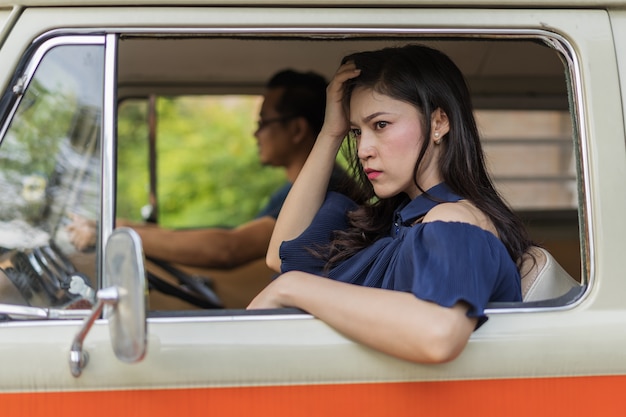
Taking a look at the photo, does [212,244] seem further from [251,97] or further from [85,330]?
[85,330]

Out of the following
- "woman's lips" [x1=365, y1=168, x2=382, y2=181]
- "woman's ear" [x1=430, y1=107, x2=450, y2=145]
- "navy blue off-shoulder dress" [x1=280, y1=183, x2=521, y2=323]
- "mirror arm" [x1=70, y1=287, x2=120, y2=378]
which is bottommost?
"mirror arm" [x1=70, y1=287, x2=120, y2=378]

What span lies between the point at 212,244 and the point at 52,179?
47.1 inches

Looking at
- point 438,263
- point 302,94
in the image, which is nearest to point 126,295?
point 438,263

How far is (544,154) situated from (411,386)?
471cm

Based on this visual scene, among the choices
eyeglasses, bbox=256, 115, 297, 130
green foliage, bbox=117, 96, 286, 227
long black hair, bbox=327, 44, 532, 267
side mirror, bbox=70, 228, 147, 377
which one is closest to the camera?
side mirror, bbox=70, 228, 147, 377

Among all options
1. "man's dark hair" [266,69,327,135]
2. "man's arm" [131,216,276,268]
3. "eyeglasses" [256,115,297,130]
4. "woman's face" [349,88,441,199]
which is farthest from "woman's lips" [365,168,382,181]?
"man's arm" [131,216,276,268]

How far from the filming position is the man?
3.37m

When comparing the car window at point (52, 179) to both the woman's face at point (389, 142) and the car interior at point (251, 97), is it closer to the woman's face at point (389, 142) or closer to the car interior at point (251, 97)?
the car interior at point (251, 97)

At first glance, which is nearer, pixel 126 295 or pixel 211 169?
pixel 126 295

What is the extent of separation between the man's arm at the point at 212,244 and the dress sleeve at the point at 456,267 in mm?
2196

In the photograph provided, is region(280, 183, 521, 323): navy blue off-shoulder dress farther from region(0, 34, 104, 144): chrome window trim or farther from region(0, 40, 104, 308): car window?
region(0, 34, 104, 144): chrome window trim

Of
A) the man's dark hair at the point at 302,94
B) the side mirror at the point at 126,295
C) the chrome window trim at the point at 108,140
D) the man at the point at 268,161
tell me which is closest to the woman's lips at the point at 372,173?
the chrome window trim at the point at 108,140

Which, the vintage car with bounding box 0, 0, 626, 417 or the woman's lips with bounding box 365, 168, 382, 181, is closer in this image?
the vintage car with bounding box 0, 0, 626, 417

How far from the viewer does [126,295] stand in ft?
4.48
